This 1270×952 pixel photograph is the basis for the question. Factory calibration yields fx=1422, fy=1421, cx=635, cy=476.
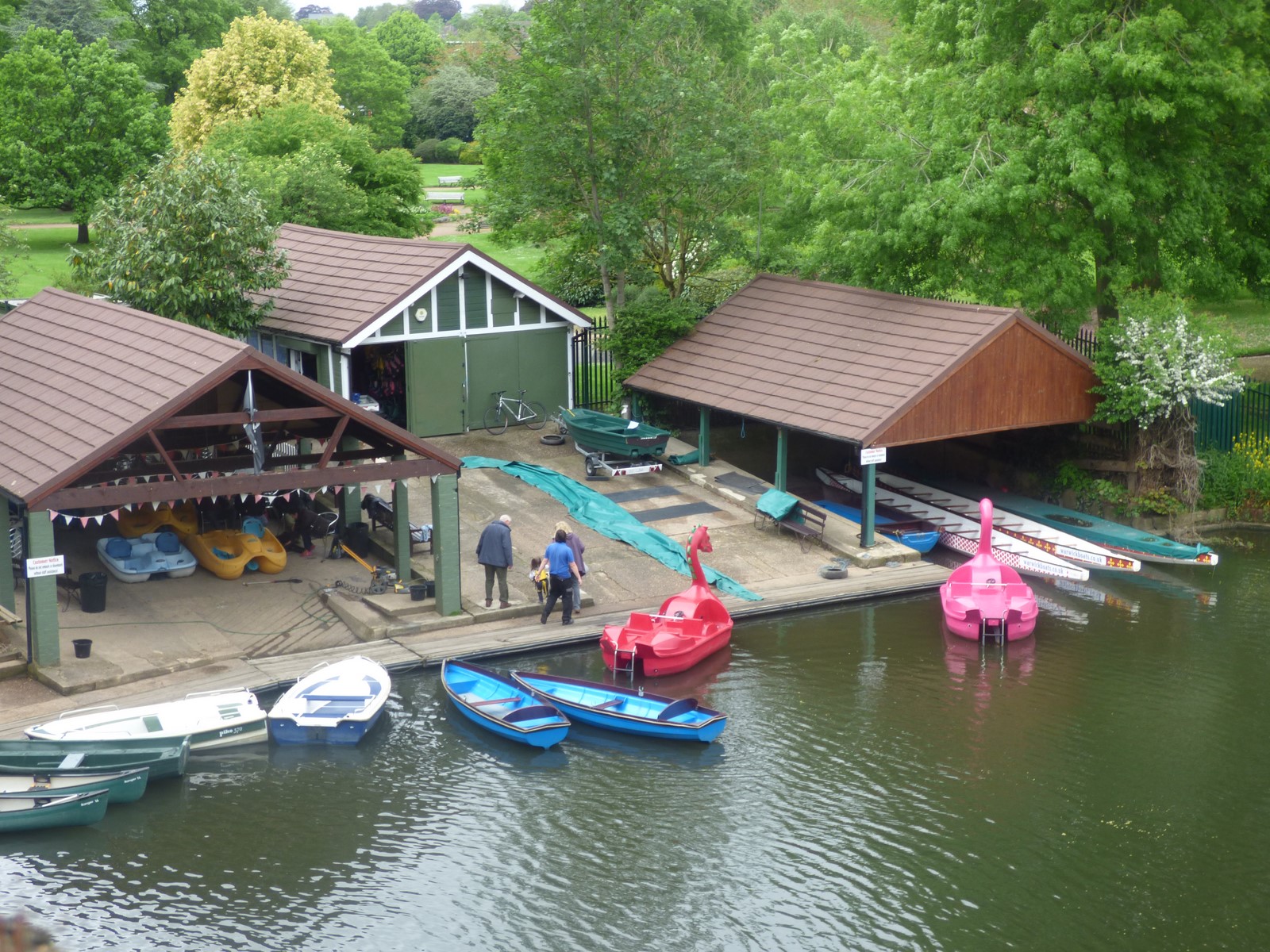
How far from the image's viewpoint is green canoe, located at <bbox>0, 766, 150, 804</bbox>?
16.2 metres

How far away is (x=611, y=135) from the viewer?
105ft

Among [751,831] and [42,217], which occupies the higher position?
[42,217]

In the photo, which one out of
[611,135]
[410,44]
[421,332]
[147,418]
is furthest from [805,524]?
[410,44]

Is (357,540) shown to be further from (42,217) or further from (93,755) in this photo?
(42,217)

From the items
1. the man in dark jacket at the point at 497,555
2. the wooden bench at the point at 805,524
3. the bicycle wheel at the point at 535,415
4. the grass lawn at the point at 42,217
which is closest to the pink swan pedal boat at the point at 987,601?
the wooden bench at the point at 805,524

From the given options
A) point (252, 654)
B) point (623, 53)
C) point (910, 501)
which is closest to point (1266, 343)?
point (910, 501)

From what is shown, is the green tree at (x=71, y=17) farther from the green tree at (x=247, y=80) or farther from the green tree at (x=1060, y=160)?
the green tree at (x=1060, y=160)

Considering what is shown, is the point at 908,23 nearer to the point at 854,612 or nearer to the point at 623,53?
Answer: the point at 623,53

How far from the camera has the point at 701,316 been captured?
111 ft

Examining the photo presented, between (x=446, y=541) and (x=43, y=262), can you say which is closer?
(x=446, y=541)

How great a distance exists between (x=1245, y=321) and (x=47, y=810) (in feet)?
118

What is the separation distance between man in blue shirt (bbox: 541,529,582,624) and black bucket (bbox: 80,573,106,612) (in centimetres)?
670

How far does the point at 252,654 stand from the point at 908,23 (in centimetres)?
2328

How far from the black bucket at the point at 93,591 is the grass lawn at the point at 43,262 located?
19.8 m
